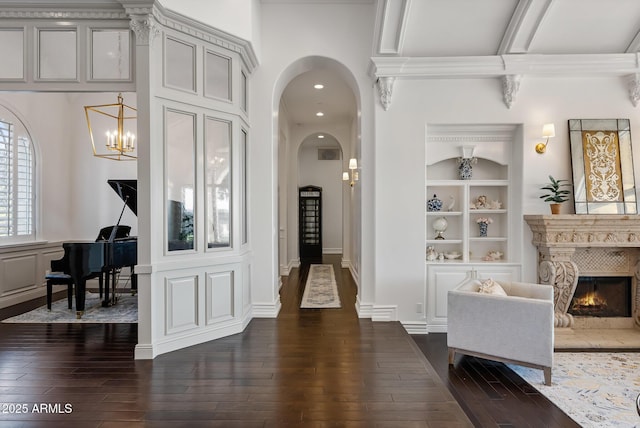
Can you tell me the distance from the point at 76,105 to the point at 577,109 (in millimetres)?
8528

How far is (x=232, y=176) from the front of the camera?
4148 millimetres

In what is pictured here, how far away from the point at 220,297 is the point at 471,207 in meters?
3.63

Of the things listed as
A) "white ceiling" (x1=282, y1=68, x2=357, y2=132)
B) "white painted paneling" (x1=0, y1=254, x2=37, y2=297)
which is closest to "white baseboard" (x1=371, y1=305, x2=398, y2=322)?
"white ceiling" (x1=282, y1=68, x2=357, y2=132)

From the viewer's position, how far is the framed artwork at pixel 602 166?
4477 millimetres

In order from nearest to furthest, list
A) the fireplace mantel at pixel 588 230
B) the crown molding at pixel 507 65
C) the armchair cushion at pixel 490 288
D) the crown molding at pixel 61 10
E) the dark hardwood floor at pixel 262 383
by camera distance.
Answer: the dark hardwood floor at pixel 262 383 < the crown molding at pixel 61 10 < the armchair cushion at pixel 490 288 < the fireplace mantel at pixel 588 230 < the crown molding at pixel 507 65

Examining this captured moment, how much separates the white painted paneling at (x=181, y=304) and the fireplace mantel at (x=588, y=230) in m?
4.30

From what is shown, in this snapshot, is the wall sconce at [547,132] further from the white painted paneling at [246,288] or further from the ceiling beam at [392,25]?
the white painted paneling at [246,288]

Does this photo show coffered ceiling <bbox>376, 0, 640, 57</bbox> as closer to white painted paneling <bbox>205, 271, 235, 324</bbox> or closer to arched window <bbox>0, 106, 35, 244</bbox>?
white painted paneling <bbox>205, 271, 235, 324</bbox>

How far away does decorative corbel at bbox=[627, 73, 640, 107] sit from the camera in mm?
4496

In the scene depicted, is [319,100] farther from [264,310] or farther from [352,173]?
[264,310]

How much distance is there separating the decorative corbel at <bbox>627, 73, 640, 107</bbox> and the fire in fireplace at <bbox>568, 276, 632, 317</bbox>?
7.87 feet

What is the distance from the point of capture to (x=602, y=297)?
479 cm

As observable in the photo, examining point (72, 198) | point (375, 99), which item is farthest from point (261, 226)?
point (72, 198)

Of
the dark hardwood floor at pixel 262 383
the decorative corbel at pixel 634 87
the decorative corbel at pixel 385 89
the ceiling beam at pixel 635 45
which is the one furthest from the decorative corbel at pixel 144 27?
the decorative corbel at pixel 634 87
